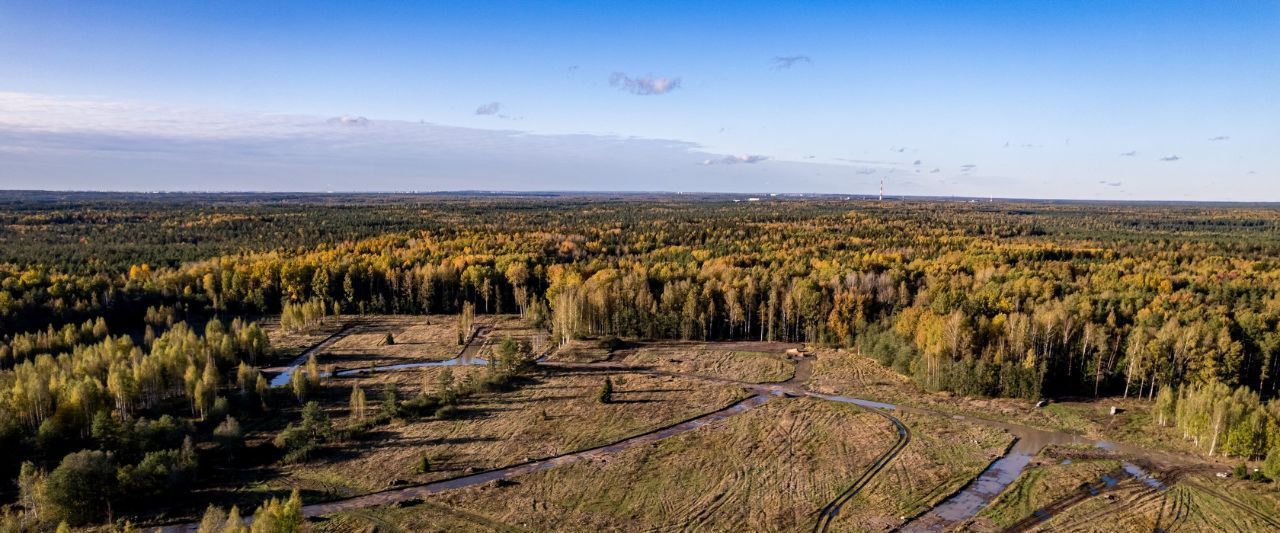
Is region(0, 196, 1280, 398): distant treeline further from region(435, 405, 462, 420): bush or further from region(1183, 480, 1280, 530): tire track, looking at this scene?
region(435, 405, 462, 420): bush

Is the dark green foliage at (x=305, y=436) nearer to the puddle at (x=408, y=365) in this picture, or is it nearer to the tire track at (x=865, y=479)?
the puddle at (x=408, y=365)

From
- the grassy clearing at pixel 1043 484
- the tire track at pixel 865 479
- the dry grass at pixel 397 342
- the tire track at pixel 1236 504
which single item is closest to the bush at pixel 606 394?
the tire track at pixel 865 479

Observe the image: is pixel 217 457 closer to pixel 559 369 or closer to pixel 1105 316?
pixel 559 369

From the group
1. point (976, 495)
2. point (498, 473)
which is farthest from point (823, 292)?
point (498, 473)

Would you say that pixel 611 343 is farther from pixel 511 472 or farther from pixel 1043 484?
pixel 1043 484

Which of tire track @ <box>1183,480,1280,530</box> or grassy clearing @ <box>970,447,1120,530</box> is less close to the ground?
tire track @ <box>1183,480,1280,530</box>

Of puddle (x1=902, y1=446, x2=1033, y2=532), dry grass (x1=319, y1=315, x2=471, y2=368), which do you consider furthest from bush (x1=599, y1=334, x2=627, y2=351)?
puddle (x1=902, y1=446, x2=1033, y2=532)
